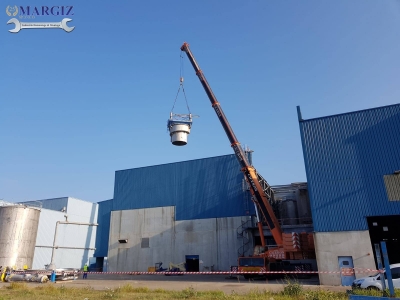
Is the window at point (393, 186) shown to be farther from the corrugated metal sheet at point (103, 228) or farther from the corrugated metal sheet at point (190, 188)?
the corrugated metal sheet at point (103, 228)

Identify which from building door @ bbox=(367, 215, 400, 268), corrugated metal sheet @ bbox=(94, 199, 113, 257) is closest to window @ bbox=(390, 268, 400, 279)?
building door @ bbox=(367, 215, 400, 268)

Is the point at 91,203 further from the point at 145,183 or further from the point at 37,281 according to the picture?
the point at 37,281

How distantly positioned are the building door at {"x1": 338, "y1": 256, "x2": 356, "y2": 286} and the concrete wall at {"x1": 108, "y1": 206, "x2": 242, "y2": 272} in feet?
50.9

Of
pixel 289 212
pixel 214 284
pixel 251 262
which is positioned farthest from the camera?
pixel 289 212

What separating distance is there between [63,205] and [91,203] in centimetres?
565

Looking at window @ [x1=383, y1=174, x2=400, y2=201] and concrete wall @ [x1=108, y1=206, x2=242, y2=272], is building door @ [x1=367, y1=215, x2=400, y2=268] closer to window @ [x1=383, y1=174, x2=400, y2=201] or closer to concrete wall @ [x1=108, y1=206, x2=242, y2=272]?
window @ [x1=383, y1=174, x2=400, y2=201]

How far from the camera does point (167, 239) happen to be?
41.3 meters

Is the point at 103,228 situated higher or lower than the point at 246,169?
lower

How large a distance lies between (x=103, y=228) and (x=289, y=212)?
3472 cm

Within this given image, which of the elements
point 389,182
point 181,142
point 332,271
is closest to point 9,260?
point 181,142

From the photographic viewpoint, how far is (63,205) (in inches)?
2119

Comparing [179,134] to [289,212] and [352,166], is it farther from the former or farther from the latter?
[289,212]

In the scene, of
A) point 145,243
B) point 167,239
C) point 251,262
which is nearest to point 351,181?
point 251,262

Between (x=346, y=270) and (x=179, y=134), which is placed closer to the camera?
(x=346, y=270)
